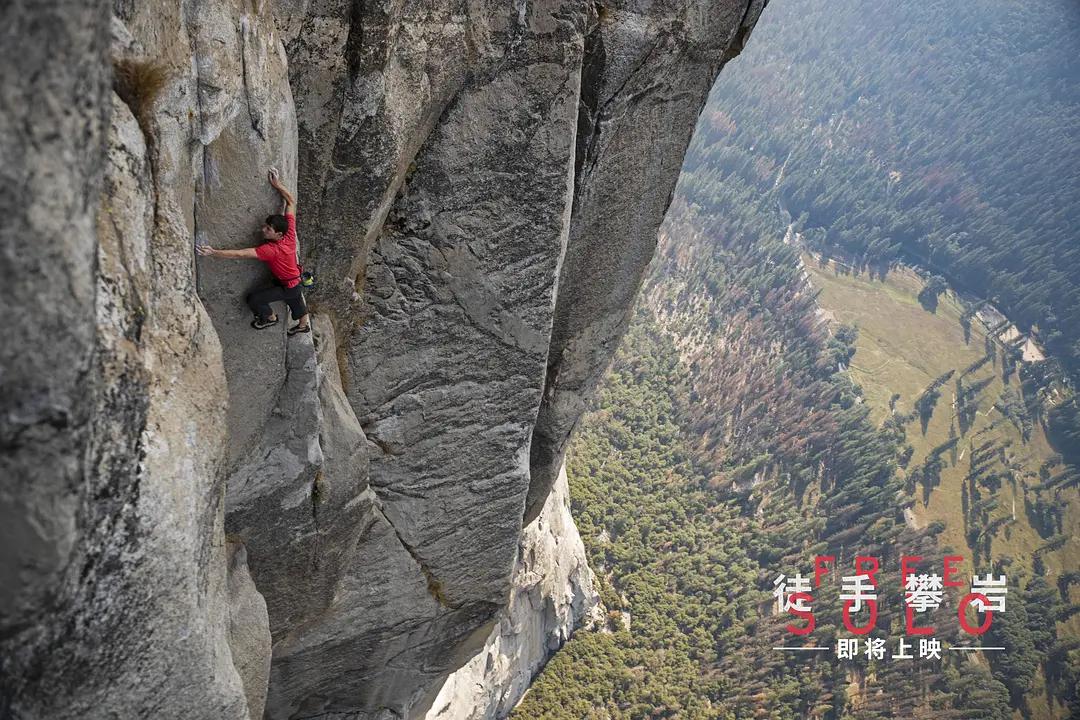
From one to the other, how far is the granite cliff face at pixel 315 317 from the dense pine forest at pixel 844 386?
70.6 feet

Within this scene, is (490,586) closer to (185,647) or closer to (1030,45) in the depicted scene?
(185,647)

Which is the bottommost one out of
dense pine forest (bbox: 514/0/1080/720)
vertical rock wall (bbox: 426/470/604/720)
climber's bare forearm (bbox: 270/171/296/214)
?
vertical rock wall (bbox: 426/470/604/720)

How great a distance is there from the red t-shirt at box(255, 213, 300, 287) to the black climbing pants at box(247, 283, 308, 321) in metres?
0.09

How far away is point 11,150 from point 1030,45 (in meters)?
179

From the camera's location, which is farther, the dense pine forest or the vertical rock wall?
the dense pine forest

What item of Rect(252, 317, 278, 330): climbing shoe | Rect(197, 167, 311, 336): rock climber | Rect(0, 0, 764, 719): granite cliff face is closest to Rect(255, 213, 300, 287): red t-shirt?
Rect(197, 167, 311, 336): rock climber

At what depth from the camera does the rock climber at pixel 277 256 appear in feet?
19.8

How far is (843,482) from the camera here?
2365 inches

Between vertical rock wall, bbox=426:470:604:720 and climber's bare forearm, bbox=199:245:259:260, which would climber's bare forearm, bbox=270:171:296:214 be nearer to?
climber's bare forearm, bbox=199:245:259:260

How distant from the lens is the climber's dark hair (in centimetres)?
607

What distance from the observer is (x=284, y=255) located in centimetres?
628

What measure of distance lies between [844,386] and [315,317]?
236ft

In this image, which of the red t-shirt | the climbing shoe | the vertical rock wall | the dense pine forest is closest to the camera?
the red t-shirt

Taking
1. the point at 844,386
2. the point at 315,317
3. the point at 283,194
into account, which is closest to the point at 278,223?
the point at 283,194
